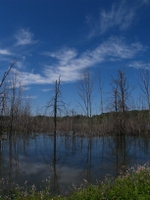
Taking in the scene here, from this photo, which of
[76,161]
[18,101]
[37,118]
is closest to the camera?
[76,161]

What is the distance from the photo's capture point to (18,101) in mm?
27891

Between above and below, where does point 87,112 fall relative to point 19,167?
above

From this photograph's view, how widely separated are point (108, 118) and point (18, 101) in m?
12.1

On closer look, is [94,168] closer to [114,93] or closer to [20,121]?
[114,93]

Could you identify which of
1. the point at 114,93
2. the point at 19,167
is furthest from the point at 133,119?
the point at 19,167

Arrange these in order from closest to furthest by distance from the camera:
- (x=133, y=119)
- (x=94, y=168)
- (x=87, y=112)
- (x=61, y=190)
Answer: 1. (x=61, y=190)
2. (x=94, y=168)
3. (x=87, y=112)
4. (x=133, y=119)

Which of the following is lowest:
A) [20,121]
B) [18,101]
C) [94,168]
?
[94,168]

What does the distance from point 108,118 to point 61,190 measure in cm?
1954

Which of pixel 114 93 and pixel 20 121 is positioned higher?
pixel 114 93

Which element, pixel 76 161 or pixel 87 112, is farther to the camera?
pixel 87 112

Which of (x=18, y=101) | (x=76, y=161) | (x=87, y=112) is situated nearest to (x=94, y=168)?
(x=76, y=161)

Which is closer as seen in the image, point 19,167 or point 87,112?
point 19,167

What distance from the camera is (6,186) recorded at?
570 centimetres

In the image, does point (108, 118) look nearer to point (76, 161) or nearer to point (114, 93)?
point (114, 93)
